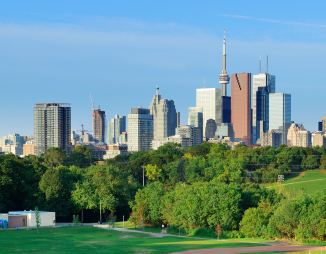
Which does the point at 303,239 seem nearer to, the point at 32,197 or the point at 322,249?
the point at 322,249

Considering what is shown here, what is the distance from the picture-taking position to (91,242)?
2441 inches

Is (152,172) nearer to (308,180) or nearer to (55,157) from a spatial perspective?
(308,180)

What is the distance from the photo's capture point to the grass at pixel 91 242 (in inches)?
2211

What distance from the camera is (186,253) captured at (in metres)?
54.6

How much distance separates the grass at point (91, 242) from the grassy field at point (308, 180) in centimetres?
6991

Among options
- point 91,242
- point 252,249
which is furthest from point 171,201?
point 252,249

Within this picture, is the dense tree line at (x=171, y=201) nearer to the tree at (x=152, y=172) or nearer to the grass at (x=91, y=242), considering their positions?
the grass at (x=91, y=242)

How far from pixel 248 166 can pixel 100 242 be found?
348 ft

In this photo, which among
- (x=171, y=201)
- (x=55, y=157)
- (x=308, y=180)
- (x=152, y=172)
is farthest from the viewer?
(x=55, y=157)

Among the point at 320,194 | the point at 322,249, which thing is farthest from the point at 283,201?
the point at 322,249

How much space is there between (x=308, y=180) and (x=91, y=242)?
3777 inches

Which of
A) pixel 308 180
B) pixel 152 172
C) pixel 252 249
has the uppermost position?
pixel 152 172

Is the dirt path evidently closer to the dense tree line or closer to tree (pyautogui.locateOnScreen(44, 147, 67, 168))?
the dense tree line

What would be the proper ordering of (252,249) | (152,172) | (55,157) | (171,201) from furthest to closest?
(55,157) → (152,172) → (171,201) → (252,249)
